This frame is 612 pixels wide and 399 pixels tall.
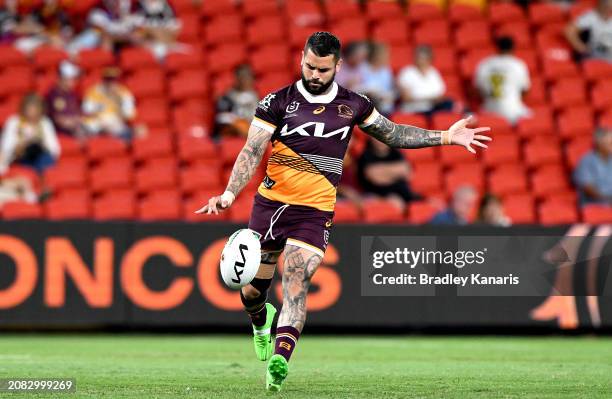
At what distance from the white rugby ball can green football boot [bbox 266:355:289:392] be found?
614mm

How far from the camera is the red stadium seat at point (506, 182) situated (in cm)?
1491

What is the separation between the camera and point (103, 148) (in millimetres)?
14531

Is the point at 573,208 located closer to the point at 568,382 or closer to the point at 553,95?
the point at 553,95

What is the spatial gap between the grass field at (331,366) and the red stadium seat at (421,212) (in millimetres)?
1443

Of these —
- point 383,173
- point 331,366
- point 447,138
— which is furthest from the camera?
point 383,173

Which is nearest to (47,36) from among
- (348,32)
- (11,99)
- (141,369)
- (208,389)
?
(11,99)

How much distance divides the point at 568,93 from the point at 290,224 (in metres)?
9.47

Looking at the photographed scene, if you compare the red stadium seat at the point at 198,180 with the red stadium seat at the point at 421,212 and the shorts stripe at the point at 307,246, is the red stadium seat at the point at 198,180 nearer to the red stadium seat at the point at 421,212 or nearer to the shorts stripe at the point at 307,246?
the red stadium seat at the point at 421,212

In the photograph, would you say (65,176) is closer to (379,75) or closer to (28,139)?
(28,139)

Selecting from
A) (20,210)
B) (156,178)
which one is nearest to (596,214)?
(156,178)

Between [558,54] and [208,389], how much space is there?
10988 mm

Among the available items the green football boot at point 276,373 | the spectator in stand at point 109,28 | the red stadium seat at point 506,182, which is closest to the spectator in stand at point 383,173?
the red stadium seat at point 506,182

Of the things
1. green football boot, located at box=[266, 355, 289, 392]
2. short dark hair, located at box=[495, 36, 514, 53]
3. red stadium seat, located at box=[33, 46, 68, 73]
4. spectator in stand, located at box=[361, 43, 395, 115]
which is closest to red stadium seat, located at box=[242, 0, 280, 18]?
spectator in stand, located at box=[361, 43, 395, 115]

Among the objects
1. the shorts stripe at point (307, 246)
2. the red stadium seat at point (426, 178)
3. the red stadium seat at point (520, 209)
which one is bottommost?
the shorts stripe at point (307, 246)
